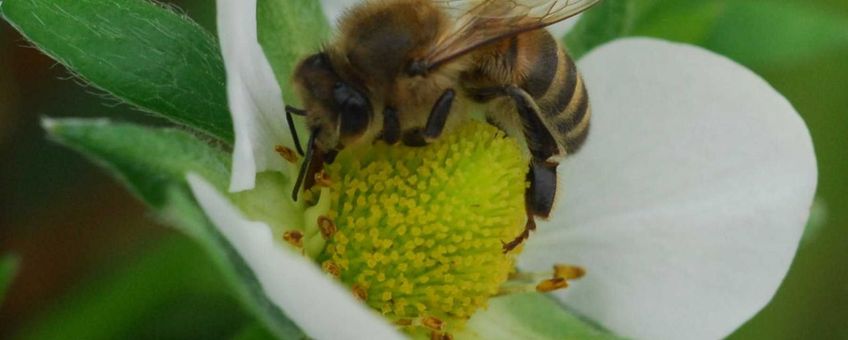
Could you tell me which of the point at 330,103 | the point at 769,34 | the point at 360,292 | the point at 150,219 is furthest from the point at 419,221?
the point at 769,34

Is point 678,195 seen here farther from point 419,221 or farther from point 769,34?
point 769,34

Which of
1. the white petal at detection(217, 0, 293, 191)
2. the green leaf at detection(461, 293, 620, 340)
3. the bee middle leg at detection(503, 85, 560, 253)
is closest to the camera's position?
the white petal at detection(217, 0, 293, 191)

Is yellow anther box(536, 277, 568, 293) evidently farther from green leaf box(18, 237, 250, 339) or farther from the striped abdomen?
green leaf box(18, 237, 250, 339)

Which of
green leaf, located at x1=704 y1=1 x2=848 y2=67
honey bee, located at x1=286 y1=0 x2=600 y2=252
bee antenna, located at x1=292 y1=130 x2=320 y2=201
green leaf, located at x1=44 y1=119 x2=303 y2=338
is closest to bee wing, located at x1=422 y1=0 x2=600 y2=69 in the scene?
honey bee, located at x1=286 y1=0 x2=600 y2=252

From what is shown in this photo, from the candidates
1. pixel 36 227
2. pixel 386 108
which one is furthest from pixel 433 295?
pixel 36 227

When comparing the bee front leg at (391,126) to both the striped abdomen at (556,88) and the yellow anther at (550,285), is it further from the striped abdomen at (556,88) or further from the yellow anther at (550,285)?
the yellow anther at (550,285)

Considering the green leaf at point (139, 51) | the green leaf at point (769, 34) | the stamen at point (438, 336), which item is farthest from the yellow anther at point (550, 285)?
the green leaf at point (769, 34)
